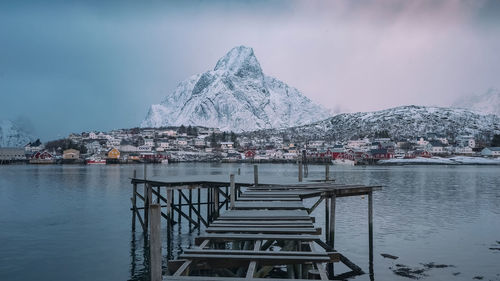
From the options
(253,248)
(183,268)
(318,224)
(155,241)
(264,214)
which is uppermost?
(155,241)

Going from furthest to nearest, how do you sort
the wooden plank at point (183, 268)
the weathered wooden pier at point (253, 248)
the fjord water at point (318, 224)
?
the fjord water at point (318, 224)
the weathered wooden pier at point (253, 248)
the wooden plank at point (183, 268)

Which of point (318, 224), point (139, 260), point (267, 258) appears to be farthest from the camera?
point (318, 224)

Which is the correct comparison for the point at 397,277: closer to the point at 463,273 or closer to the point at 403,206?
the point at 463,273

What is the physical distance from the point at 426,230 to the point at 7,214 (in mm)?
37135

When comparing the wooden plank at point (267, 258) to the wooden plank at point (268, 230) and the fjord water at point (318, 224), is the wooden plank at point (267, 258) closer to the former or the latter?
the wooden plank at point (268, 230)

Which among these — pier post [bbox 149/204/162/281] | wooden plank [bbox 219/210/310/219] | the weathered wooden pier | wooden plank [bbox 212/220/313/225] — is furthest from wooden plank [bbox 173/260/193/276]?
wooden plank [bbox 219/210/310/219]

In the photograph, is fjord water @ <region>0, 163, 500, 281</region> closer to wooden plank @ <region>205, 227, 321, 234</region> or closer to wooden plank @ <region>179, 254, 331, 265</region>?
wooden plank @ <region>205, 227, 321, 234</region>

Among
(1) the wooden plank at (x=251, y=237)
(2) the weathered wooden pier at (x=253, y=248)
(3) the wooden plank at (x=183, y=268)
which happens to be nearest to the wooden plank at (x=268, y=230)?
(2) the weathered wooden pier at (x=253, y=248)

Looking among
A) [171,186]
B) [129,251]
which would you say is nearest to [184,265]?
[129,251]

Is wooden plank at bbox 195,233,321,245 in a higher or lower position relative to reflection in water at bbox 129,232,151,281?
higher

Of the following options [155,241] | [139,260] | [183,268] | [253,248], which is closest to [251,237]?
[253,248]

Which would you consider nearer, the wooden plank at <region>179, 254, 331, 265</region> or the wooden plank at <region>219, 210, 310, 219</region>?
the wooden plank at <region>179, 254, 331, 265</region>

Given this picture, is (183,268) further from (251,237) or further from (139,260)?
(139,260)

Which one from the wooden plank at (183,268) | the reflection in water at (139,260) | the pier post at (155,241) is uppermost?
the pier post at (155,241)
